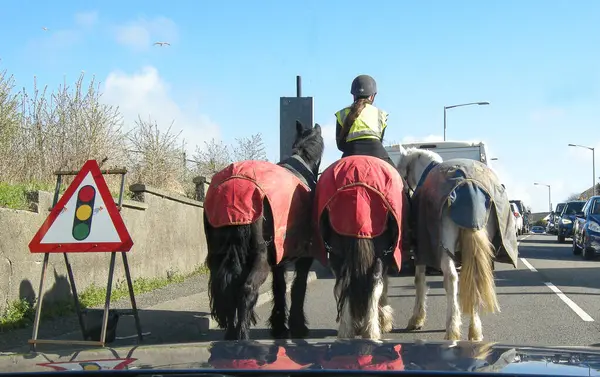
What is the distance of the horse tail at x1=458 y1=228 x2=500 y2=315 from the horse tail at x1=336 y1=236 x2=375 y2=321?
935mm

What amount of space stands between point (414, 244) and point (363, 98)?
1.57 m

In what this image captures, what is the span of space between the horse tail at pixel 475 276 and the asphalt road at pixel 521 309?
0.50 metres

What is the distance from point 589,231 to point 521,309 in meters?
11.2

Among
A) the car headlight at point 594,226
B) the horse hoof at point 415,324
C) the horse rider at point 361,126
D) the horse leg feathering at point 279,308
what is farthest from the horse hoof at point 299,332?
the car headlight at point 594,226

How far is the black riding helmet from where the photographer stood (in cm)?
680

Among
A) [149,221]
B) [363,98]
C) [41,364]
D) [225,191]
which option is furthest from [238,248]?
[149,221]

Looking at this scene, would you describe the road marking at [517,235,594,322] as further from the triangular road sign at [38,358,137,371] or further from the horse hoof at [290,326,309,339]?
the triangular road sign at [38,358,137,371]

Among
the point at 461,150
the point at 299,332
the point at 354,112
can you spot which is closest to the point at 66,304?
the point at 299,332

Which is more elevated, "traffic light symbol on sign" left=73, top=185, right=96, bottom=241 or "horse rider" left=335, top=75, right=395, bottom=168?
"horse rider" left=335, top=75, right=395, bottom=168

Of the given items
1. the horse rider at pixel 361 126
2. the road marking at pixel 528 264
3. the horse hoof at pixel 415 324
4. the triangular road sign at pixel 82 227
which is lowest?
the road marking at pixel 528 264

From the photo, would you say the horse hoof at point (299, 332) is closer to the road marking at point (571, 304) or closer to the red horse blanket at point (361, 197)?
the red horse blanket at point (361, 197)

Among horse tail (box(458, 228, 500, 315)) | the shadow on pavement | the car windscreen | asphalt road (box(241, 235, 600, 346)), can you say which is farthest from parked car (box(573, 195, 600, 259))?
horse tail (box(458, 228, 500, 315))

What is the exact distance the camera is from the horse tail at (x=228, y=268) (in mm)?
5375

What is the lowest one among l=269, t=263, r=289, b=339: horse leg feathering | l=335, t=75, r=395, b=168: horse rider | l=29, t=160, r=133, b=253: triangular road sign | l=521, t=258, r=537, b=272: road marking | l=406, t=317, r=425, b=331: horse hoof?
l=521, t=258, r=537, b=272: road marking
